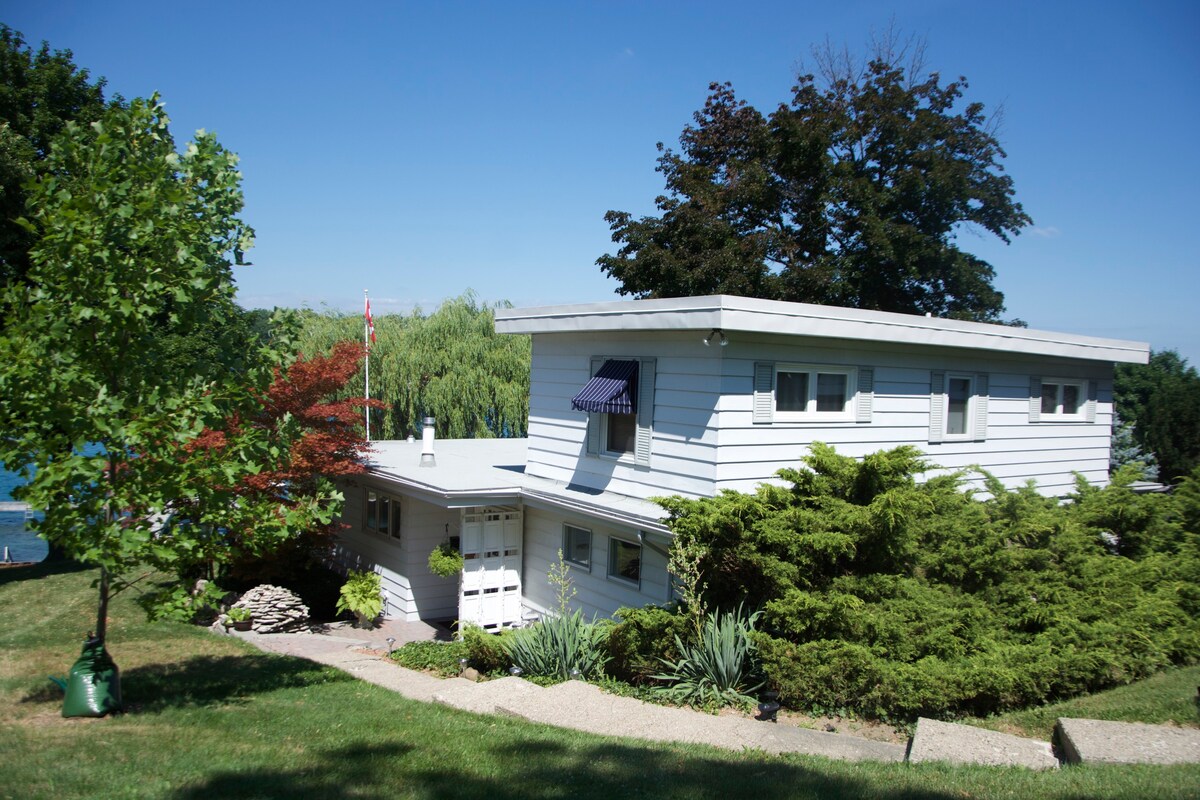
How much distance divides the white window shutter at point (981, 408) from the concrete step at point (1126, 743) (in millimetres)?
8021

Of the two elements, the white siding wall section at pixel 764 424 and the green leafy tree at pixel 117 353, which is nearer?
Result: the green leafy tree at pixel 117 353

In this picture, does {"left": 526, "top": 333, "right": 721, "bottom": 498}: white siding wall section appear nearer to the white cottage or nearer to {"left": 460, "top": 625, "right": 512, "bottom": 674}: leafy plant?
the white cottage

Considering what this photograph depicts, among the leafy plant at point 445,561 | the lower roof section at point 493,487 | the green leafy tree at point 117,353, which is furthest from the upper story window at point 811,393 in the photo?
the green leafy tree at point 117,353

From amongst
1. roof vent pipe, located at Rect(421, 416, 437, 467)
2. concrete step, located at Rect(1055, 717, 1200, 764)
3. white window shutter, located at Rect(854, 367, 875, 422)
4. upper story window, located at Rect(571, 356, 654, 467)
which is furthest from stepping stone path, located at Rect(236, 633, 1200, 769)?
roof vent pipe, located at Rect(421, 416, 437, 467)

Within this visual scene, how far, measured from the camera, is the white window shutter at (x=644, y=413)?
1238 centimetres

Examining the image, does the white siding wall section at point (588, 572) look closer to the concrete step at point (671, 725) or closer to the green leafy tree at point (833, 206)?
the concrete step at point (671, 725)

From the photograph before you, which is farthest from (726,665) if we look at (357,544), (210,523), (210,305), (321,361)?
(357,544)

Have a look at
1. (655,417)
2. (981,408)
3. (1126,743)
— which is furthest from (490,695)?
(981,408)

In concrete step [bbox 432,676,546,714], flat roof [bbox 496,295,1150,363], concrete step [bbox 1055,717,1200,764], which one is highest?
flat roof [bbox 496,295,1150,363]

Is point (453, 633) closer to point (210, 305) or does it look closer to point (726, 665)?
point (726, 665)

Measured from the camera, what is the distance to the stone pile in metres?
14.7

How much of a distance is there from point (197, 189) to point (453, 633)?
9370mm

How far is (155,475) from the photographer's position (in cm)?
812

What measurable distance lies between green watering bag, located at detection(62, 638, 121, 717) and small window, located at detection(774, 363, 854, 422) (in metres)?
8.16
